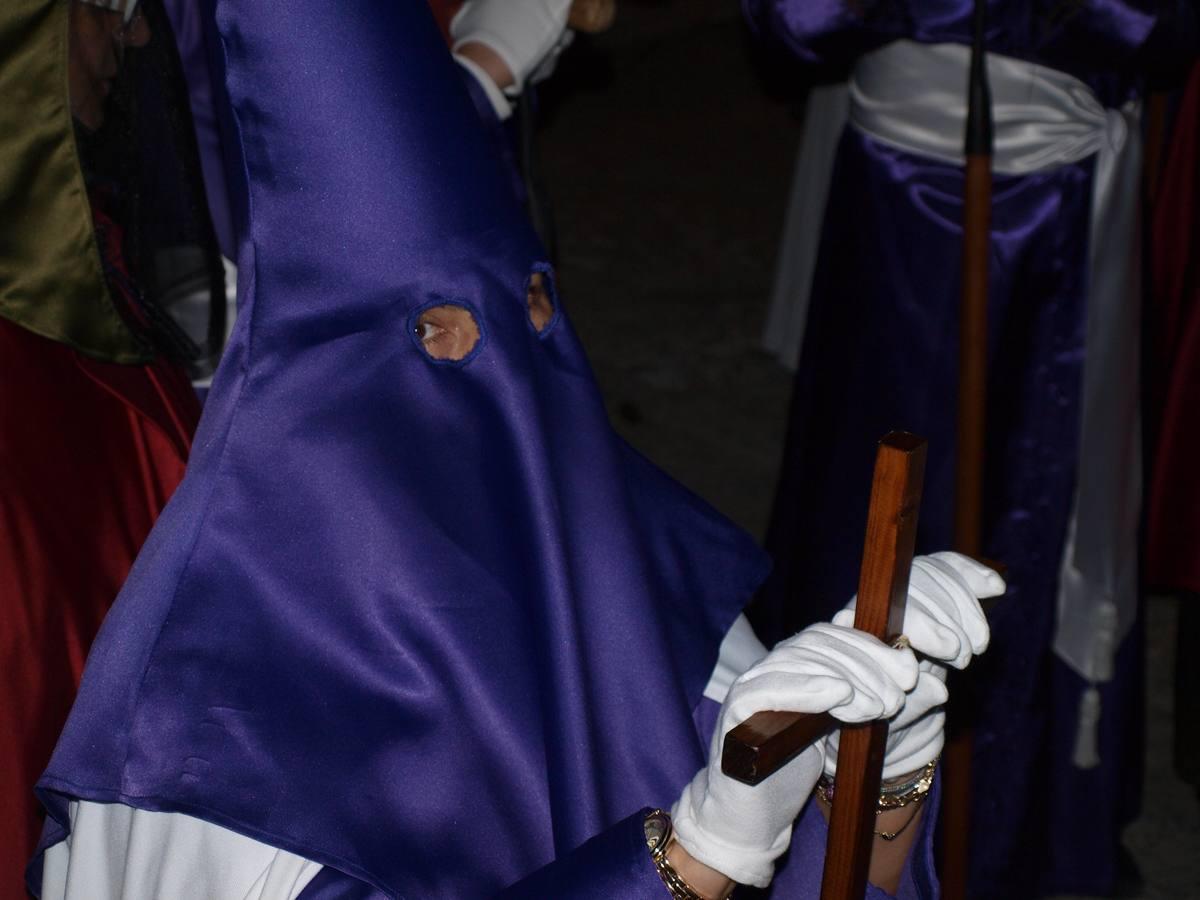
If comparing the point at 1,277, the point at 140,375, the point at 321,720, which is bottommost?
the point at 321,720

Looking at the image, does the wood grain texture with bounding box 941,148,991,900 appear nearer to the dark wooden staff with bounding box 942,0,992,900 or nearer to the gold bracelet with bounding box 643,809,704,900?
the dark wooden staff with bounding box 942,0,992,900

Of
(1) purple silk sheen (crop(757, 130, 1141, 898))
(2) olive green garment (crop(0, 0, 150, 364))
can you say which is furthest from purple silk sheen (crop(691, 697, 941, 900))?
(1) purple silk sheen (crop(757, 130, 1141, 898))

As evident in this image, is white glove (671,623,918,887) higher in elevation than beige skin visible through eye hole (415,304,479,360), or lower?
lower

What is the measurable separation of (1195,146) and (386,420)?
180cm

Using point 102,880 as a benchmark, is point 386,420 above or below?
above

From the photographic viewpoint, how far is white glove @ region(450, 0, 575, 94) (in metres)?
2.28

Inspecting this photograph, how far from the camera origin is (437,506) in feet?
3.89

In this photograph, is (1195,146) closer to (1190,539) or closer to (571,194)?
(1190,539)

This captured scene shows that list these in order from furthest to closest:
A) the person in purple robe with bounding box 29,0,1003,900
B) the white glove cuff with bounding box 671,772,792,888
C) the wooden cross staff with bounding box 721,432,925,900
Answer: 1. the person in purple robe with bounding box 29,0,1003,900
2. the white glove cuff with bounding box 671,772,792,888
3. the wooden cross staff with bounding box 721,432,925,900

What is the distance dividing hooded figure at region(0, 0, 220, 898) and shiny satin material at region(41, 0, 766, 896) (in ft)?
0.76

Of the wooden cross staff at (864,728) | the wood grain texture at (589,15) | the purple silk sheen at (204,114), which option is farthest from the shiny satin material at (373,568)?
the wood grain texture at (589,15)

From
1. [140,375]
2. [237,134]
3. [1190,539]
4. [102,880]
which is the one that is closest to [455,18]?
[140,375]

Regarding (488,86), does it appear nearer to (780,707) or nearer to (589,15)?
(589,15)

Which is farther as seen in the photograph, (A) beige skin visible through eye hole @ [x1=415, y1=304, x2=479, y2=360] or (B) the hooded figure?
(B) the hooded figure
